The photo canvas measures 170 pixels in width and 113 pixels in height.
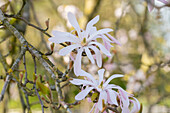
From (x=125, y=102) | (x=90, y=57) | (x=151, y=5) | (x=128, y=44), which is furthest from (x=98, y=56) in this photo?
(x=128, y=44)

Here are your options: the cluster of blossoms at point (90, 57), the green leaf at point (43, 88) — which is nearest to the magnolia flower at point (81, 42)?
the cluster of blossoms at point (90, 57)

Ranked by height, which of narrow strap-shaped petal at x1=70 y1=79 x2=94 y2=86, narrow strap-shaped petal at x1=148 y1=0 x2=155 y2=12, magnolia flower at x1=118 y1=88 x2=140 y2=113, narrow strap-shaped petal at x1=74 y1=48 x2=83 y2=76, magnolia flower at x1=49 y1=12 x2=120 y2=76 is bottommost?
magnolia flower at x1=118 y1=88 x2=140 y2=113

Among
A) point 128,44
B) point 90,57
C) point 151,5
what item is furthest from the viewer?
point 128,44

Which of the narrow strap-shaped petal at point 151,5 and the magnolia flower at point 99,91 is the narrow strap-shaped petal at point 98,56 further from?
the narrow strap-shaped petal at point 151,5

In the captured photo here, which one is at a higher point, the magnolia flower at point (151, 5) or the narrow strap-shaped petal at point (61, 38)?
the magnolia flower at point (151, 5)

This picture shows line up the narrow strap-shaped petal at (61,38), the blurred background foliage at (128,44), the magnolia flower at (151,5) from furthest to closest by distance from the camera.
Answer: the blurred background foliage at (128,44)
the magnolia flower at (151,5)
the narrow strap-shaped petal at (61,38)

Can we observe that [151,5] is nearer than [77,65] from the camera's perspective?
No

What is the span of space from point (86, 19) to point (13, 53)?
0.84 metres

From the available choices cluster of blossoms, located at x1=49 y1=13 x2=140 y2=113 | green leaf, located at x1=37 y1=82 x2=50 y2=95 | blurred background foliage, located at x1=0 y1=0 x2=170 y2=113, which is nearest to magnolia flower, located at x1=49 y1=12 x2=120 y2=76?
cluster of blossoms, located at x1=49 y1=13 x2=140 y2=113

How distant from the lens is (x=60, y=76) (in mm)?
554

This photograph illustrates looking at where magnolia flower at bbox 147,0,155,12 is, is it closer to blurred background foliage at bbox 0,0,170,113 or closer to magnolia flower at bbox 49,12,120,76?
magnolia flower at bbox 49,12,120,76

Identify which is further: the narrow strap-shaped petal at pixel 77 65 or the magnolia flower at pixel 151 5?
the magnolia flower at pixel 151 5

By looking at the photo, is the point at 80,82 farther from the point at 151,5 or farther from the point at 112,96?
the point at 151,5

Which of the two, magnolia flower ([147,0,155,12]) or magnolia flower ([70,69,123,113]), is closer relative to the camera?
magnolia flower ([70,69,123,113])
